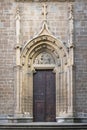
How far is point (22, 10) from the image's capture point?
15.0 metres

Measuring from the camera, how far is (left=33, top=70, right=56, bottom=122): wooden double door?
14.7m

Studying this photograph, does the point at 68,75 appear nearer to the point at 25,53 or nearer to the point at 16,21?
the point at 25,53

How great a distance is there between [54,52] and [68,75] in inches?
41.5

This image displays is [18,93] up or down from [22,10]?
down

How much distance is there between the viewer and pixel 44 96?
14.8 metres

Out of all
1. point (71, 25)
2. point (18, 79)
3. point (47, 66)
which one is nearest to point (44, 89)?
point (47, 66)

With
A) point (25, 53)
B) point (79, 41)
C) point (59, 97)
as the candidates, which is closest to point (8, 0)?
point (25, 53)

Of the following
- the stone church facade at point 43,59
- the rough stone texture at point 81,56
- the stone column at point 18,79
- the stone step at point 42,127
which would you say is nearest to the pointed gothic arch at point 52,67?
the stone church facade at point 43,59

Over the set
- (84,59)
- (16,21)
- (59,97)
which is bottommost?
(59,97)

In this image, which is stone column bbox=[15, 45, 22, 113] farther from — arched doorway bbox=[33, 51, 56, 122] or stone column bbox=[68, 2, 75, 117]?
stone column bbox=[68, 2, 75, 117]

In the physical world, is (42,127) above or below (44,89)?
below

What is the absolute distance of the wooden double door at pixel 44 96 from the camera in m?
14.7

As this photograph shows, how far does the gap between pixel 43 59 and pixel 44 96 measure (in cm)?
134

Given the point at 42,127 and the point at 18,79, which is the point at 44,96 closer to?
the point at 18,79
